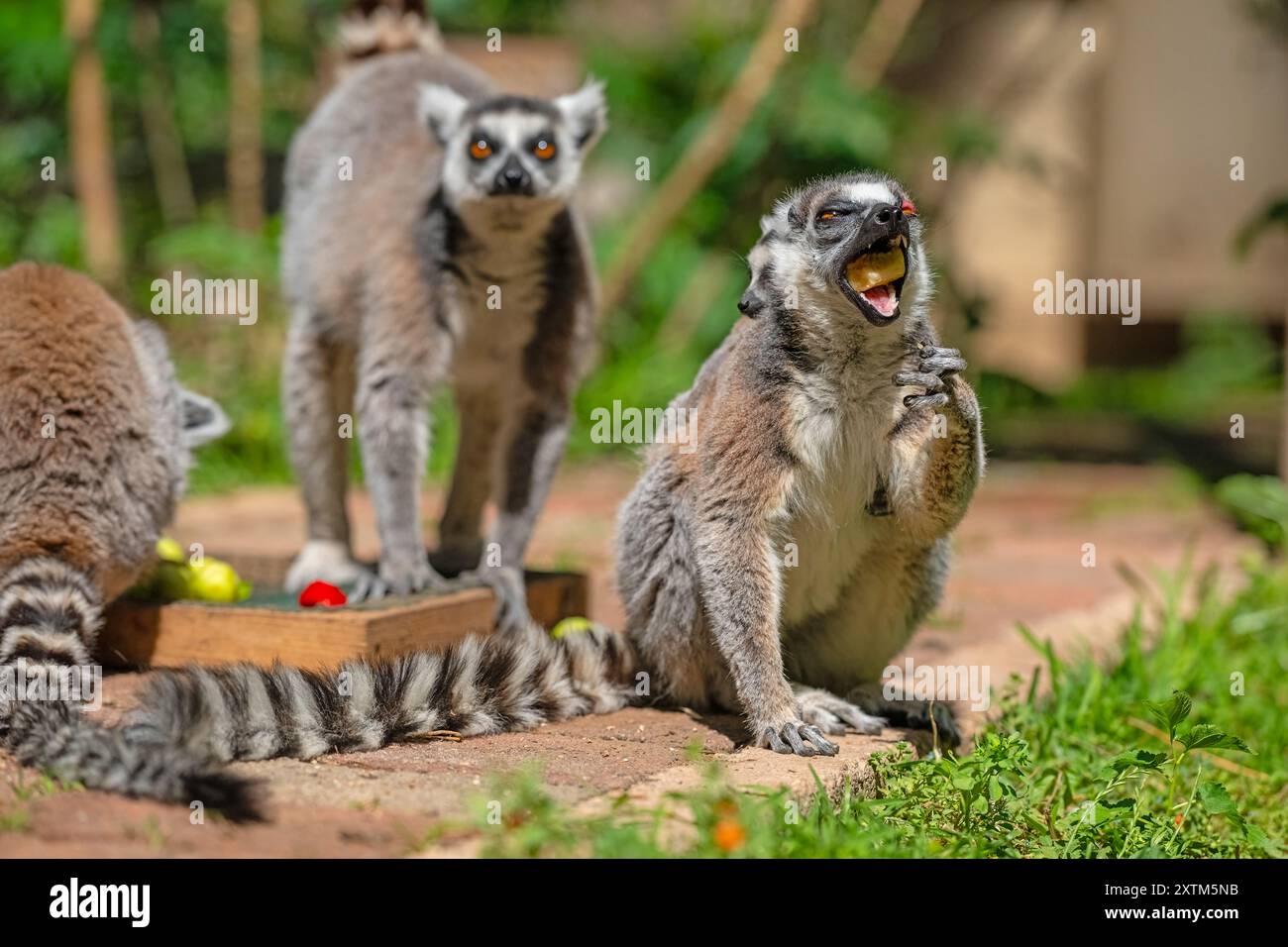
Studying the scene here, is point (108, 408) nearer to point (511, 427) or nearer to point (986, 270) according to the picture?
point (511, 427)

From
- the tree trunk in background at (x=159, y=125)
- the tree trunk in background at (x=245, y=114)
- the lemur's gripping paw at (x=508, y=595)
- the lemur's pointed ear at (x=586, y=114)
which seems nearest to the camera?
the lemur's gripping paw at (x=508, y=595)

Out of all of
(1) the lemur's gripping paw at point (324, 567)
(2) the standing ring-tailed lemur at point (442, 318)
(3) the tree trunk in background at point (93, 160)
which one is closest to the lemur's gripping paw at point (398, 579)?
(2) the standing ring-tailed lemur at point (442, 318)

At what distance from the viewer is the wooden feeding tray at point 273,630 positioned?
4.57 m

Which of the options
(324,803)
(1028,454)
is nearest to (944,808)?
(324,803)

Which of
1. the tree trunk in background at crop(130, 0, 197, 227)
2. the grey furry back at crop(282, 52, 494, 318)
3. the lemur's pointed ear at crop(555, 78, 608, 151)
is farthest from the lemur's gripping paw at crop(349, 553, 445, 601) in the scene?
Result: the tree trunk in background at crop(130, 0, 197, 227)

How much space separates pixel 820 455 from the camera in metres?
3.85

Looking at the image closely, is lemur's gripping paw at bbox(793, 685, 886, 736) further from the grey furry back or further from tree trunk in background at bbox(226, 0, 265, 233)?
tree trunk in background at bbox(226, 0, 265, 233)

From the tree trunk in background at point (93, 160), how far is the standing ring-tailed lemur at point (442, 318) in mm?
3439

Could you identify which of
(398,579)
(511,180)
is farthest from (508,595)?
(511,180)

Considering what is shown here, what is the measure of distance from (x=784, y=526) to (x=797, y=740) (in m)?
0.57

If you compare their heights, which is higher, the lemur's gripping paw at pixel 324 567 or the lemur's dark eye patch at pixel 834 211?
the lemur's dark eye patch at pixel 834 211

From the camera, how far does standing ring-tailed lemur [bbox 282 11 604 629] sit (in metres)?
5.55

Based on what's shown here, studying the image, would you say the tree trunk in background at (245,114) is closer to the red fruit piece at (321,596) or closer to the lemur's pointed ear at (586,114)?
the lemur's pointed ear at (586,114)

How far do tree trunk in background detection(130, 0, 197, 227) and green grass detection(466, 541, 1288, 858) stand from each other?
26.6 feet
